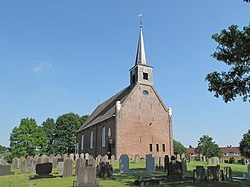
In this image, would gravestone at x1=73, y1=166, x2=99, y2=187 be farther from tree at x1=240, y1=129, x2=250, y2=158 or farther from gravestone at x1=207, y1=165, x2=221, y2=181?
tree at x1=240, y1=129, x2=250, y2=158

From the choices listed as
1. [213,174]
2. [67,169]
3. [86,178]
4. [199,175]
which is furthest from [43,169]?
[213,174]

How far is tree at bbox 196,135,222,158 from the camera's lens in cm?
6938

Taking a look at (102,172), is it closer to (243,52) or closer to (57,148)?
(243,52)

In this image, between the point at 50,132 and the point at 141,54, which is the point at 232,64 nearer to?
the point at 141,54

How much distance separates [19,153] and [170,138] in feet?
114

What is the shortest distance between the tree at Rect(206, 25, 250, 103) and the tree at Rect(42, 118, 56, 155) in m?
57.0

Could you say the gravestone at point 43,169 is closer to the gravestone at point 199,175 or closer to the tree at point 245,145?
the gravestone at point 199,175

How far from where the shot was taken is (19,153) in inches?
1984

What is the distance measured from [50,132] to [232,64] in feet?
200

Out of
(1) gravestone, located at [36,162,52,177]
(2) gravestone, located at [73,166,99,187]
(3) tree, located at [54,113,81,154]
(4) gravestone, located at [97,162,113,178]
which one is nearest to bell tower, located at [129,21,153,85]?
(4) gravestone, located at [97,162,113,178]

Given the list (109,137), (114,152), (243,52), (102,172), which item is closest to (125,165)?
(102,172)

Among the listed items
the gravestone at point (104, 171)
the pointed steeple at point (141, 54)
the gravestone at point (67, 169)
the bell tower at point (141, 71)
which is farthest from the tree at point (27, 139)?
the gravestone at point (104, 171)

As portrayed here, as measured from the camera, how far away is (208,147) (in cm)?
7169

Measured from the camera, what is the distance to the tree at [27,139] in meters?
50.9
